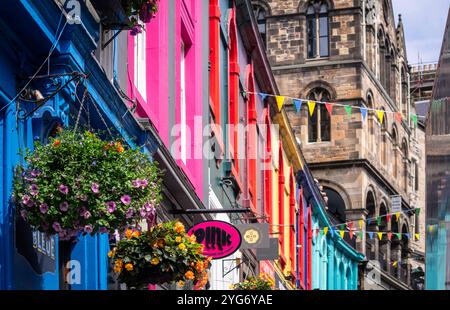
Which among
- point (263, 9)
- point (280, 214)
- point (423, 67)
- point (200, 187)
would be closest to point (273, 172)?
point (280, 214)

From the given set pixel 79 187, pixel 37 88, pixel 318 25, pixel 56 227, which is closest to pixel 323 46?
pixel 318 25

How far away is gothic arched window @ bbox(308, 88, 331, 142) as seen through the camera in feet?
226

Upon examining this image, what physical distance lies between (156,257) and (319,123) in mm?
55572

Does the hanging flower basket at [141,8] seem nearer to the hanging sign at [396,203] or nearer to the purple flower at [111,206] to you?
the purple flower at [111,206]

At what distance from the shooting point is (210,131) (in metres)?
25.7

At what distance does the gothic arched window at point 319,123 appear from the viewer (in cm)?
6888

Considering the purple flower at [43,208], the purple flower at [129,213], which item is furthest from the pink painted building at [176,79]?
the purple flower at [43,208]

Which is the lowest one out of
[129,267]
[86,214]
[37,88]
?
[129,267]

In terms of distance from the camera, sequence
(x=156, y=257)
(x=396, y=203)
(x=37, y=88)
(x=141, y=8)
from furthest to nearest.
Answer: (x=396, y=203) < (x=141, y=8) < (x=156, y=257) < (x=37, y=88)

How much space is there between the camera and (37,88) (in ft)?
42.8

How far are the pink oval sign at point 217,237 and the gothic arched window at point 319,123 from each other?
47.1m

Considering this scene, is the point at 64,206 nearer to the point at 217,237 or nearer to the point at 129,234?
the point at 129,234

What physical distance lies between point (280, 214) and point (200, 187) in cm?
1538

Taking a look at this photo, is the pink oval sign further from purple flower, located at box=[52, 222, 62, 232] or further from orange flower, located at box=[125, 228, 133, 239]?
purple flower, located at box=[52, 222, 62, 232]
